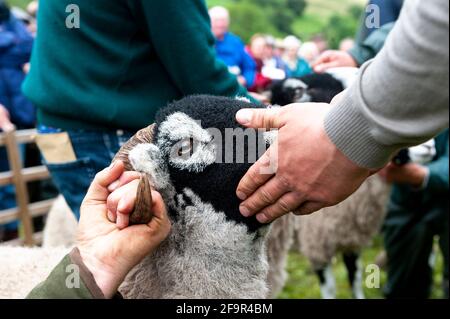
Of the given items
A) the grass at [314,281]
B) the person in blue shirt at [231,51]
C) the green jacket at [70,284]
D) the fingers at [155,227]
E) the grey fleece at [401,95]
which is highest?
the grey fleece at [401,95]

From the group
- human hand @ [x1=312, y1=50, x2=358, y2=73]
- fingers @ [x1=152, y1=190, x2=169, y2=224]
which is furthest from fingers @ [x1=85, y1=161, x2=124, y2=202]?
human hand @ [x1=312, y1=50, x2=358, y2=73]

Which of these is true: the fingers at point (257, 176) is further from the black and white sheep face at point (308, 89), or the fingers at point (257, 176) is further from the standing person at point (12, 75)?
the standing person at point (12, 75)

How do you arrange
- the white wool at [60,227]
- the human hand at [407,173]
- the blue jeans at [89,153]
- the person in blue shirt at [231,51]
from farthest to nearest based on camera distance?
the person in blue shirt at [231,51] → the white wool at [60,227] → the human hand at [407,173] → the blue jeans at [89,153]

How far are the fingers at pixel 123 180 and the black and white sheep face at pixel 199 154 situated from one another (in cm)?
6

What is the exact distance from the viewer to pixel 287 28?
11.7m

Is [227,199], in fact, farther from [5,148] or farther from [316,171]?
[5,148]

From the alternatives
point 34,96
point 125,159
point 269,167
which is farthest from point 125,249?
point 34,96

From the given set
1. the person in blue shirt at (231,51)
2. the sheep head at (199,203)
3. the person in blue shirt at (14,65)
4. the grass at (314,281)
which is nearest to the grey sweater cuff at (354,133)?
the sheep head at (199,203)

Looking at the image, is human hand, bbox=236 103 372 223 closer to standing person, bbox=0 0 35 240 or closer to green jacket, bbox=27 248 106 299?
green jacket, bbox=27 248 106 299

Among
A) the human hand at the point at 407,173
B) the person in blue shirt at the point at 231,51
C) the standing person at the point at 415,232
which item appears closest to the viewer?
the human hand at the point at 407,173

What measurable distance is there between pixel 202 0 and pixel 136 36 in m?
0.28

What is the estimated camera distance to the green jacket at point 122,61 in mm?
1835

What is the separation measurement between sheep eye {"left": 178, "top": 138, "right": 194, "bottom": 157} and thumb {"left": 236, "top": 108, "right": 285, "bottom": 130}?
15 centimetres

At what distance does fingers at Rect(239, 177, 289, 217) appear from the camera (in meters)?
1.32
